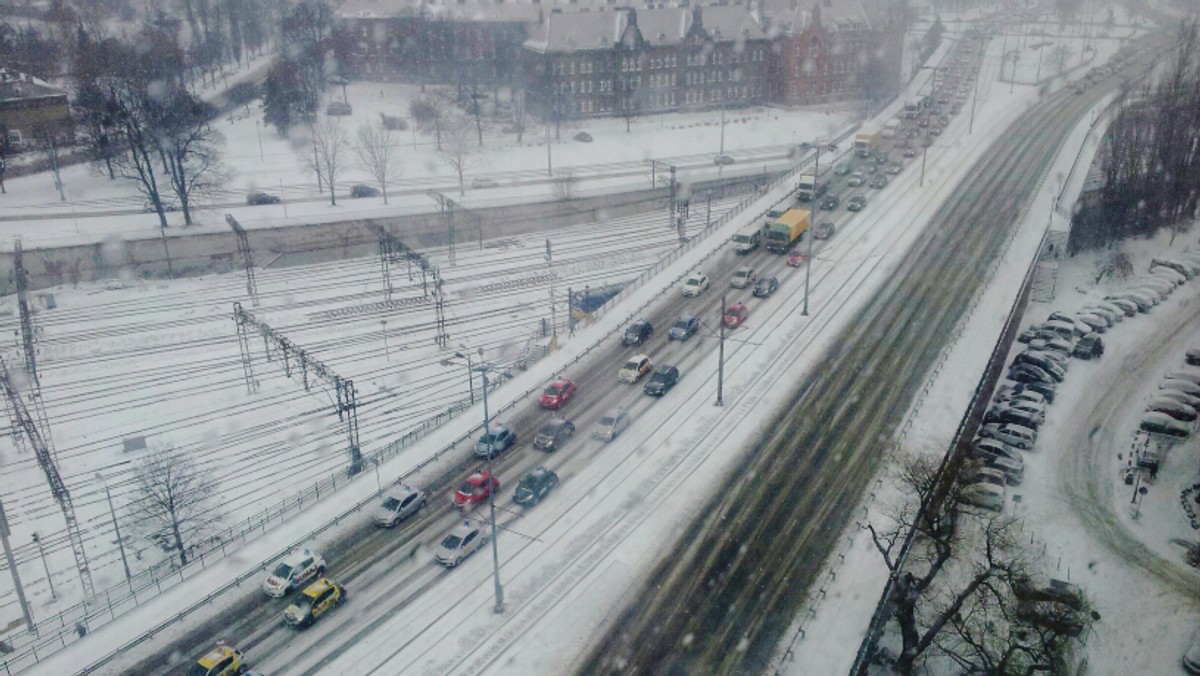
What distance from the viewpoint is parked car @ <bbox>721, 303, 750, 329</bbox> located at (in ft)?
161

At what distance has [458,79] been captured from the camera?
104 meters

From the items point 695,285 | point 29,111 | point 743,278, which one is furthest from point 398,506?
point 29,111

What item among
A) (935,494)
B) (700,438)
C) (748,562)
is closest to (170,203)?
(700,438)

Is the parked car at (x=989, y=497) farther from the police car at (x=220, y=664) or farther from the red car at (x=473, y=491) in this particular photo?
the police car at (x=220, y=664)

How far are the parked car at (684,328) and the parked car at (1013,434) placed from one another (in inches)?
577

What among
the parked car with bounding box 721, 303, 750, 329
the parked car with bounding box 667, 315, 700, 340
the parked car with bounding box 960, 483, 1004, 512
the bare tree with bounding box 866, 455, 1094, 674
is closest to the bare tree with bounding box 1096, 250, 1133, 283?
the parked car with bounding box 721, 303, 750, 329

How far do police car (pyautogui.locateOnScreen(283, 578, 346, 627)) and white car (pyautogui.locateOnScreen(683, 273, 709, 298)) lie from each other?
28.2 metres

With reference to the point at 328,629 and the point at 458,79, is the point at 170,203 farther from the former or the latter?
the point at 328,629

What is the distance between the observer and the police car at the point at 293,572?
29.8 metres

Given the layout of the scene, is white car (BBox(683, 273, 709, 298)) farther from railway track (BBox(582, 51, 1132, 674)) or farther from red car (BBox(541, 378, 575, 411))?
red car (BBox(541, 378, 575, 411))

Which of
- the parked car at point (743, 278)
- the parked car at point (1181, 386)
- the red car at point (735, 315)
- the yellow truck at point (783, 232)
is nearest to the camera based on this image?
the parked car at point (1181, 386)

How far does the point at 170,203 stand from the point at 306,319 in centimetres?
2392

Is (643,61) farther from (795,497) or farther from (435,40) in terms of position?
(795,497)

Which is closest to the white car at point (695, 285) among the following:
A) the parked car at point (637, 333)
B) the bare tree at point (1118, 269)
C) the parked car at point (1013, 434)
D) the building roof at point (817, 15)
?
the parked car at point (637, 333)
